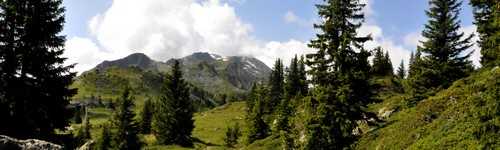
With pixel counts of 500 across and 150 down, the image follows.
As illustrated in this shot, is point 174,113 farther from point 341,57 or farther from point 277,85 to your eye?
point 341,57

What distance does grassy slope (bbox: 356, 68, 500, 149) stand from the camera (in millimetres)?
20266

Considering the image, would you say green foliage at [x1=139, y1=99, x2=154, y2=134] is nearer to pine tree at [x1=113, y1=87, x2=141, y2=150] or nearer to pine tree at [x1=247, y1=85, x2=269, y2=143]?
pine tree at [x1=247, y1=85, x2=269, y2=143]

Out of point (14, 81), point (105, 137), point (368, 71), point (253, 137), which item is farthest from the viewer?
point (253, 137)

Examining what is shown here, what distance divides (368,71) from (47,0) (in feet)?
77.7

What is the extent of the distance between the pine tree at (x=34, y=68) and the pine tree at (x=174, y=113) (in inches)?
1825

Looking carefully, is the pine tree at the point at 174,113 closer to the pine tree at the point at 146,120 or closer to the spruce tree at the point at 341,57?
the pine tree at the point at 146,120

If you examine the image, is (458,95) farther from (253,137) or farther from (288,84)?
(288,84)

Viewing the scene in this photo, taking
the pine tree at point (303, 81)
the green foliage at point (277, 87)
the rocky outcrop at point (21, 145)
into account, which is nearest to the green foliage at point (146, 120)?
the green foliage at point (277, 87)

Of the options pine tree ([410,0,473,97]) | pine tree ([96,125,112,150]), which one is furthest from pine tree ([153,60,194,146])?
pine tree ([410,0,473,97])

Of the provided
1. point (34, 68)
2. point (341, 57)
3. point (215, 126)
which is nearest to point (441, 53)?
point (341, 57)

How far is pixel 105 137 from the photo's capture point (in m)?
66.6

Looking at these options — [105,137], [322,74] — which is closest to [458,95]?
[322,74]

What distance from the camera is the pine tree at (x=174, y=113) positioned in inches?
3123

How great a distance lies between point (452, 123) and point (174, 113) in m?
55.7
